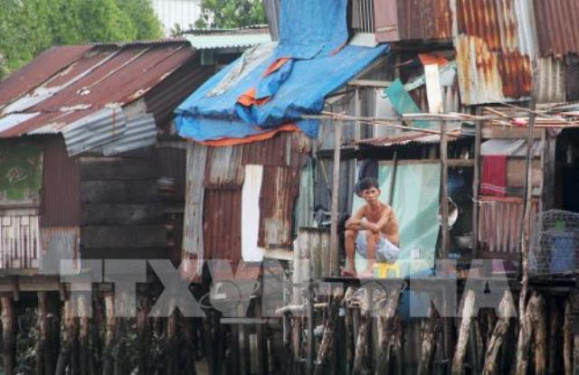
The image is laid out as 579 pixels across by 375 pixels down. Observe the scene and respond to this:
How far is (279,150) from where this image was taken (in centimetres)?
2269

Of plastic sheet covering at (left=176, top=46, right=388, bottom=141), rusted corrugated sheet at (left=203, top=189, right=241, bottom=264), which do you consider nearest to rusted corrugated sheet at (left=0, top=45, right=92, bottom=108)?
plastic sheet covering at (left=176, top=46, right=388, bottom=141)

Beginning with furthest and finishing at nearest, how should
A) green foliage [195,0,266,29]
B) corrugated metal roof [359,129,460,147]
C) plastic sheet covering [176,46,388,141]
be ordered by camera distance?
green foliage [195,0,266,29] → plastic sheet covering [176,46,388,141] → corrugated metal roof [359,129,460,147]

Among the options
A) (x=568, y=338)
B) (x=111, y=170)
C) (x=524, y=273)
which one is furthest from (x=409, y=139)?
(x=111, y=170)

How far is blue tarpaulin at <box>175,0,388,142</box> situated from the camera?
2188 cm

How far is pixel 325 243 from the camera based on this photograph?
20.0 metres

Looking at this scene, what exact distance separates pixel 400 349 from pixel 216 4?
50.3 ft

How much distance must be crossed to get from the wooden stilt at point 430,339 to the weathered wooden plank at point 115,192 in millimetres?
7131

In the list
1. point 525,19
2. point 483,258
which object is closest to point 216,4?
point 525,19

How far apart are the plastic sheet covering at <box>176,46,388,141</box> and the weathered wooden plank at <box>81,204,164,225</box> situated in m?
1.19

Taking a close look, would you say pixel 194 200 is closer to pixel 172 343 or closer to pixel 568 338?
pixel 172 343

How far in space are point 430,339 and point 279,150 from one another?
206 inches

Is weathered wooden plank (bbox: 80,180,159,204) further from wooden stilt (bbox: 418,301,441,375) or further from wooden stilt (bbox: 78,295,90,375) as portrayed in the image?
wooden stilt (bbox: 418,301,441,375)

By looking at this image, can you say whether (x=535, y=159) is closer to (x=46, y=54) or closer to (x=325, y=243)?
(x=325, y=243)

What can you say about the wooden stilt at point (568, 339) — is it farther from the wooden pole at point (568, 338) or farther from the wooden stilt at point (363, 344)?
the wooden stilt at point (363, 344)
